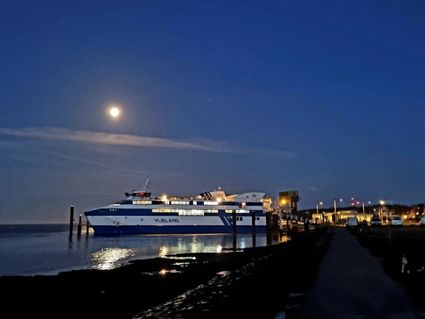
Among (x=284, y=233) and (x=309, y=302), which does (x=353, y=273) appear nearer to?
(x=309, y=302)

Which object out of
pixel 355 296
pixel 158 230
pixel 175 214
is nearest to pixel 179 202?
pixel 175 214

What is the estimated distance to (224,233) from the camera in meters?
114

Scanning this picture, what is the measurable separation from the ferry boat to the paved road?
8212 centimetres

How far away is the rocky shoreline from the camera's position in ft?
26.8

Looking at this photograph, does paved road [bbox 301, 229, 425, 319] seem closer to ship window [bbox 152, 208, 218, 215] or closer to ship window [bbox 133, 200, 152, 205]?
ship window [bbox 133, 200, 152, 205]

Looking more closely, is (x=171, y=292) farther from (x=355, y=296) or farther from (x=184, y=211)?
(x=184, y=211)

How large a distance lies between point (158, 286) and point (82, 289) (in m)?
3.43

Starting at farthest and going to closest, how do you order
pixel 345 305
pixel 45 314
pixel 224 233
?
1. pixel 224 233
2. pixel 45 314
3. pixel 345 305

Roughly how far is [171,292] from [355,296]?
8.26 metres

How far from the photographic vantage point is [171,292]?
19.3 meters

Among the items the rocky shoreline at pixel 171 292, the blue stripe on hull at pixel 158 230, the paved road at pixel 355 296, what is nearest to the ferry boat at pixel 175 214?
the blue stripe on hull at pixel 158 230

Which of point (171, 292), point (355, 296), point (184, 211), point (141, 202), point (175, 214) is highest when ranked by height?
point (141, 202)

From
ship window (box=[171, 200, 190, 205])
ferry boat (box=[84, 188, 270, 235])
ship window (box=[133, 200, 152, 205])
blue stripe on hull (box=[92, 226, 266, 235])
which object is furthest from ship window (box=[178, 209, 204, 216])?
ship window (box=[133, 200, 152, 205])

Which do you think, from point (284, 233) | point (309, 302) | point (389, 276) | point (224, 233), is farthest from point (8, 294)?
point (224, 233)
